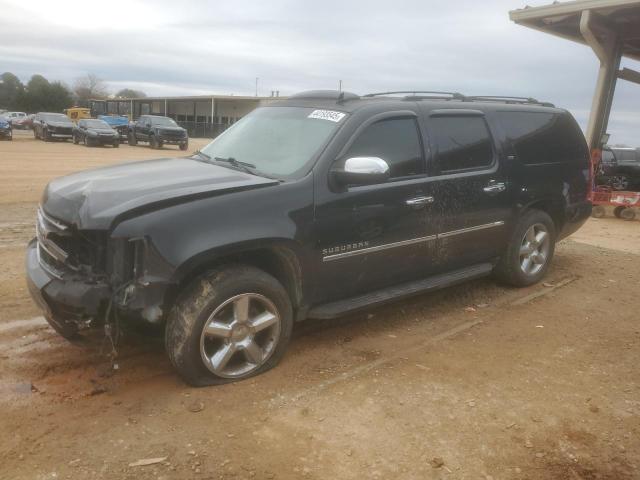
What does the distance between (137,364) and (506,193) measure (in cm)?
358

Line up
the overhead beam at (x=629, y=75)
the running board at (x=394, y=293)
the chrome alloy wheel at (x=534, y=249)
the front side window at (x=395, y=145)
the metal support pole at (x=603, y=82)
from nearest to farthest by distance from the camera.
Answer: the running board at (x=394, y=293) → the front side window at (x=395, y=145) → the chrome alloy wheel at (x=534, y=249) → the metal support pole at (x=603, y=82) → the overhead beam at (x=629, y=75)

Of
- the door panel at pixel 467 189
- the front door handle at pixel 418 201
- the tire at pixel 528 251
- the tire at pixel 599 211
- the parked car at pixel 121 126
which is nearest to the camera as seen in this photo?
the front door handle at pixel 418 201

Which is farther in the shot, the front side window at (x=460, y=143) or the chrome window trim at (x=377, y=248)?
the front side window at (x=460, y=143)

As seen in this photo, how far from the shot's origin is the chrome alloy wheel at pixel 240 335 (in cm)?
340

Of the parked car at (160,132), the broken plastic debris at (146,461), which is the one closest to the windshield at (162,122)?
the parked car at (160,132)

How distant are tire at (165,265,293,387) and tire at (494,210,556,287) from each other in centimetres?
278

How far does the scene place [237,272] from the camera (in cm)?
344

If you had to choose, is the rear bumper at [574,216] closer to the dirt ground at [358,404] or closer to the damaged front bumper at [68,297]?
the dirt ground at [358,404]

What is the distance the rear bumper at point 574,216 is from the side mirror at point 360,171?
3.13m

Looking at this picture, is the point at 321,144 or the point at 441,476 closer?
the point at 441,476

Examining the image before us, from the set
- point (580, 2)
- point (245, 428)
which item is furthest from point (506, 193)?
point (580, 2)

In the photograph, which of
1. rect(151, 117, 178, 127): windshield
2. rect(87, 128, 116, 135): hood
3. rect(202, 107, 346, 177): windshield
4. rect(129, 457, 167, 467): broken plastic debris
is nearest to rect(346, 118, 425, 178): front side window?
rect(202, 107, 346, 177): windshield

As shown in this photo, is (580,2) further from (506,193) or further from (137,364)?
(137,364)

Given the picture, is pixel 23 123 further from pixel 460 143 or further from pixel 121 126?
pixel 460 143
